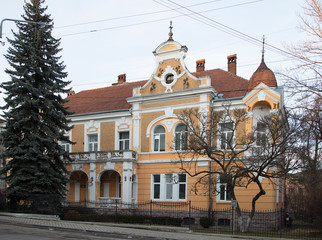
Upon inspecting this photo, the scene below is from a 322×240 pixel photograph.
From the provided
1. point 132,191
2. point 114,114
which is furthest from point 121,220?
point 114,114

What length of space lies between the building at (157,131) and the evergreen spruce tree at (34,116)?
3756 mm

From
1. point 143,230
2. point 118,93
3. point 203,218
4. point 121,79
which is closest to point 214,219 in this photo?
point 203,218

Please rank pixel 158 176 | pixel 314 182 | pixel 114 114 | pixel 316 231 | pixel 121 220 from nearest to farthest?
pixel 316 231 → pixel 314 182 → pixel 121 220 → pixel 158 176 → pixel 114 114

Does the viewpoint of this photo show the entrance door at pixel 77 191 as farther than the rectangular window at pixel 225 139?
Yes

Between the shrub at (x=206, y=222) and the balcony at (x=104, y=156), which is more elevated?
the balcony at (x=104, y=156)

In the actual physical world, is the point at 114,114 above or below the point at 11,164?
above

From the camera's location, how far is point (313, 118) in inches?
757

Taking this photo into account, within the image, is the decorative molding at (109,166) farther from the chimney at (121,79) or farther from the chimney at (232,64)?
the chimney at (121,79)

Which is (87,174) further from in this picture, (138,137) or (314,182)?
(314,182)

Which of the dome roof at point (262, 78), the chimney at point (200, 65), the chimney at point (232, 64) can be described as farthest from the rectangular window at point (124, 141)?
the dome roof at point (262, 78)

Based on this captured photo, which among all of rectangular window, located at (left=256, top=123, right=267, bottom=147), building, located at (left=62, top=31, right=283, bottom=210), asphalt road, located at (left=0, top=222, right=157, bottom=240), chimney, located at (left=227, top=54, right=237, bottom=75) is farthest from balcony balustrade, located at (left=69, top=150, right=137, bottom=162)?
chimney, located at (left=227, top=54, right=237, bottom=75)

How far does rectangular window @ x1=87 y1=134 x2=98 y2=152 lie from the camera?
1276 inches

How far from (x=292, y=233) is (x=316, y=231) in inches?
46.9

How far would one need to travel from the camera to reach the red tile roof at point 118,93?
2795 cm
